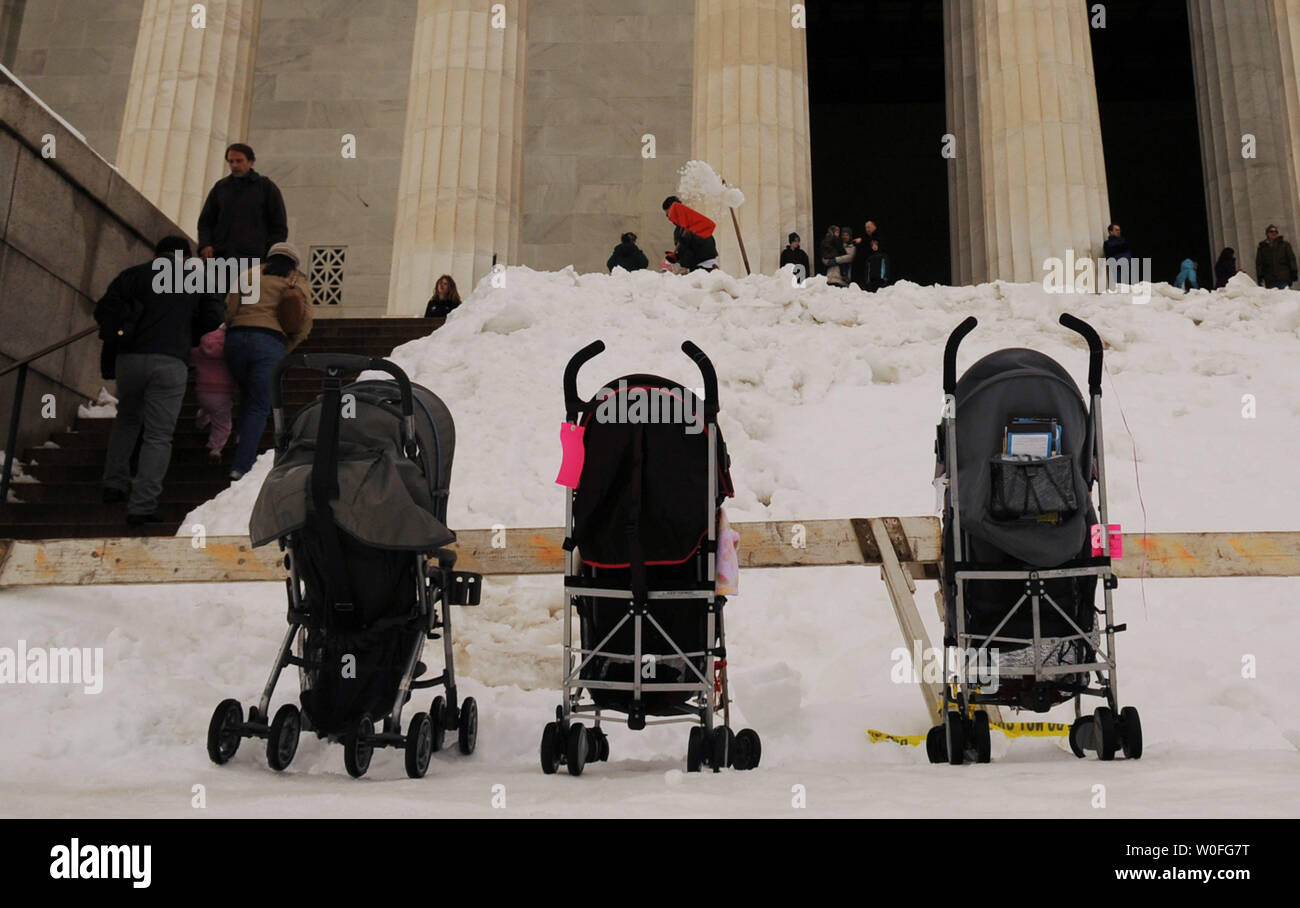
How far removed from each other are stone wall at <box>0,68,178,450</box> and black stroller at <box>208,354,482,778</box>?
6.59m

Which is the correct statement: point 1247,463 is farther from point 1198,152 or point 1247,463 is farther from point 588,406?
point 1198,152

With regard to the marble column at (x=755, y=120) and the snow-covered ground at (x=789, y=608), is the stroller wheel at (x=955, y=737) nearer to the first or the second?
the snow-covered ground at (x=789, y=608)

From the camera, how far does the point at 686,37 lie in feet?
88.6

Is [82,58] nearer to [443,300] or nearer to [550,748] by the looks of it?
[443,300]

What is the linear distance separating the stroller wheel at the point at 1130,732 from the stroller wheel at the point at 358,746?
10.2ft

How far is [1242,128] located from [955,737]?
2281 cm

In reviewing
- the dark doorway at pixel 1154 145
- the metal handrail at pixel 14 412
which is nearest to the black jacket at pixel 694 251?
the metal handrail at pixel 14 412

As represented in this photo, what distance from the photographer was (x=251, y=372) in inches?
374

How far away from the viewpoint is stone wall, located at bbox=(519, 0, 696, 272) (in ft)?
84.6

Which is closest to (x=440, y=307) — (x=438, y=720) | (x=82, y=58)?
(x=438, y=720)

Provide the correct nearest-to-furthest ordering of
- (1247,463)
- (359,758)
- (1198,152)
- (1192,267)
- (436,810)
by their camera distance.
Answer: (436,810) → (359,758) → (1247,463) → (1192,267) → (1198,152)

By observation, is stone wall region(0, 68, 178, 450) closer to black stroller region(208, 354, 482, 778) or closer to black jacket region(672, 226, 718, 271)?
black stroller region(208, 354, 482, 778)

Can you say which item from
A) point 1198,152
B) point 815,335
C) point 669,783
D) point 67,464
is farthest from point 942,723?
point 1198,152

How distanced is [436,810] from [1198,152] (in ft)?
130
